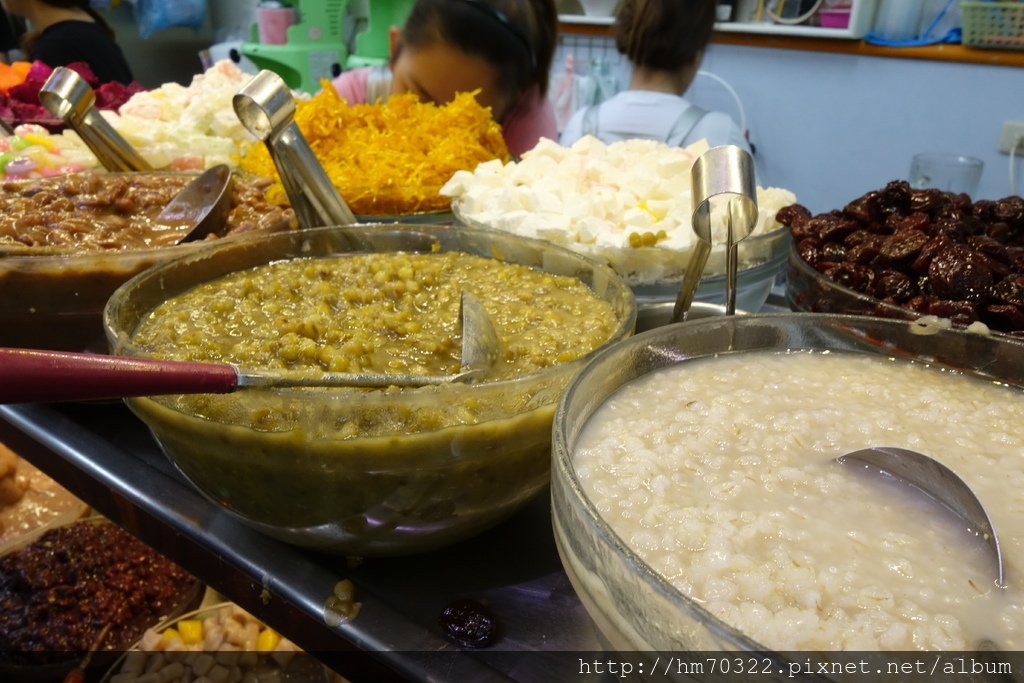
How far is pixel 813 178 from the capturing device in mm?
5023

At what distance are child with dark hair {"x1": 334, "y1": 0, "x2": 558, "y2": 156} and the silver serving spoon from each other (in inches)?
62.2

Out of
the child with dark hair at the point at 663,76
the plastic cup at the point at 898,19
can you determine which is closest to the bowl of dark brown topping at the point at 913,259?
the child with dark hair at the point at 663,76

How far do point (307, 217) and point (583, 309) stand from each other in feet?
1.80

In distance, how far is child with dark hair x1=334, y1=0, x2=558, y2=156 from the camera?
2781mm

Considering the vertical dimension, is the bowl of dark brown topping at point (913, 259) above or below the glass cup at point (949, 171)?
above

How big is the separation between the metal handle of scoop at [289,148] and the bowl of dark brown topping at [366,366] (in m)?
0.08

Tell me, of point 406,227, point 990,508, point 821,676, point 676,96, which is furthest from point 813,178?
point 821,676

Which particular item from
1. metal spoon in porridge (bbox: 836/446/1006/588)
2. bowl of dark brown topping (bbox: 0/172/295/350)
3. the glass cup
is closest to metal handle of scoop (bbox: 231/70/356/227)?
bowl of dark brown topping (bbox: 0/172/295/350)

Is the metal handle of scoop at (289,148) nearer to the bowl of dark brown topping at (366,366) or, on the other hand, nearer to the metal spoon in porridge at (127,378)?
the bowl of dark brown topping at (366,366)

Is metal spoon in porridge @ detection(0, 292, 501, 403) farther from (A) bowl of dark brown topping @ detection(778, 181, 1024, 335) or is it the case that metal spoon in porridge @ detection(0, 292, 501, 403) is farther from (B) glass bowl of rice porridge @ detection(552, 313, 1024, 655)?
(A) bowl of dark brown topping @ detection(778, 181, 1024, 335)

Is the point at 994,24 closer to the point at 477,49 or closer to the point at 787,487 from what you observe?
the point at 477,49

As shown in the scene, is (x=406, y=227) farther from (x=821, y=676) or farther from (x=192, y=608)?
(x=192, y=608)

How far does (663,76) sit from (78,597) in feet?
11.0

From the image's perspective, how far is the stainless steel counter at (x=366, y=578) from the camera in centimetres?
68
